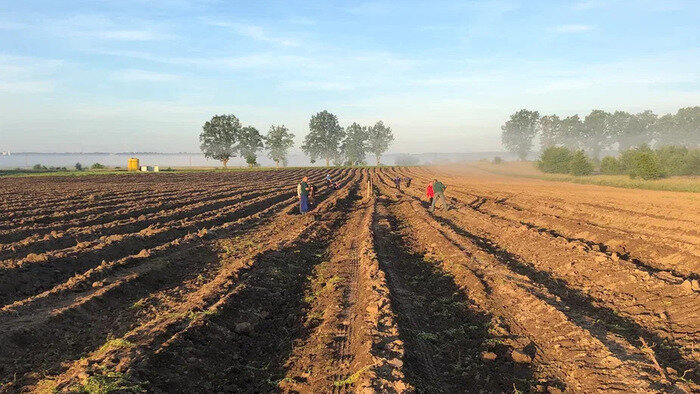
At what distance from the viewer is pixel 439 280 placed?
31.3ft

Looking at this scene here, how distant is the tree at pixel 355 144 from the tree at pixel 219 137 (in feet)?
146

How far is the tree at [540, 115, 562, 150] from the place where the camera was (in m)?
142

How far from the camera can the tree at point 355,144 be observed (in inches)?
5221

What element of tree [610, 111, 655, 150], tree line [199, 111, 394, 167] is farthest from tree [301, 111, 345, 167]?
tree [610, 111, 655, 150]

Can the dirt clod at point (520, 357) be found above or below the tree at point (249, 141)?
below

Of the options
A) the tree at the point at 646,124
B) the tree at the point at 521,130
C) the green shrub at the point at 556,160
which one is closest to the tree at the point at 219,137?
the green shrub at the point at 556,160

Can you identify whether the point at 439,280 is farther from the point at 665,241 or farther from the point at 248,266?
the point at 665,241

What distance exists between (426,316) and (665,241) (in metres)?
9.41

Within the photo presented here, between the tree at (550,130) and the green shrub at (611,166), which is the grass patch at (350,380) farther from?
the tree at (550,130)

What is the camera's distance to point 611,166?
2060 inches

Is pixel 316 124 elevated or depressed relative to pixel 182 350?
elevated

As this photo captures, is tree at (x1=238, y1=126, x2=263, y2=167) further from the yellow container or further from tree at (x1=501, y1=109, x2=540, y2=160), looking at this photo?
tree at (x1=501, y1=109, x2=540, y2=160)

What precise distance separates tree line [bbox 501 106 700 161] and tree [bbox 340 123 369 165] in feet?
168

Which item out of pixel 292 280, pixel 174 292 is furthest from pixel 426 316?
pixel 174 292
